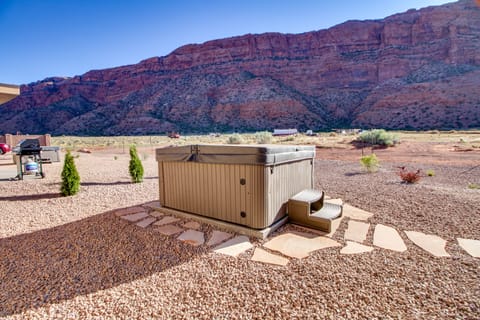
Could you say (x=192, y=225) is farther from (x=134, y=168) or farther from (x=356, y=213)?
(x=134, y=168)

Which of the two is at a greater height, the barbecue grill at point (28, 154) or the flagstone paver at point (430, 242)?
the barbecue grill at point (28, 154)

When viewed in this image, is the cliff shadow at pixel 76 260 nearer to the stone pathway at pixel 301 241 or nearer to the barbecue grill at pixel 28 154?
the stone pathway at pixel 301 241

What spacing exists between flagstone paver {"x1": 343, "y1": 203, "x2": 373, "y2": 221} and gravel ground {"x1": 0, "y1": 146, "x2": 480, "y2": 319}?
0.72 ft

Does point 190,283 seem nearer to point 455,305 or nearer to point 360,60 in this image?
point 455,305

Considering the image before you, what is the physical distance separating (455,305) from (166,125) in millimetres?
52511

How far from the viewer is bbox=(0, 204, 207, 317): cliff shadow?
254cm

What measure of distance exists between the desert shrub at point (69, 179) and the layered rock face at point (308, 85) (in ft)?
140

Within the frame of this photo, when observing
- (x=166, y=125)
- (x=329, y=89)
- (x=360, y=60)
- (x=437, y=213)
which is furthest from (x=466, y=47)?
(x=437, y=213)

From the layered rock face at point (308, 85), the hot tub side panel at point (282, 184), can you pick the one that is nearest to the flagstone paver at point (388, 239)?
the hot tub side panel at point (282, 184)

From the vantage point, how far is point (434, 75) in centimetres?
4678

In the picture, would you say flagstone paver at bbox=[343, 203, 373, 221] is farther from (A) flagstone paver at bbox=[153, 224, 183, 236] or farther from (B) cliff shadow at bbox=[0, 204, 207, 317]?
(A) flagstone paver at bbox=[153, 224, 183, 236]

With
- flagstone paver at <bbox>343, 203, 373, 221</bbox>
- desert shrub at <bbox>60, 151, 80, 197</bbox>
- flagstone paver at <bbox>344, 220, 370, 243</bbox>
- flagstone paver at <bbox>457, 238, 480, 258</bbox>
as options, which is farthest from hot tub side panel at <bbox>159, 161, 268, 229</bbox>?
desert shrub at <bbox>60, 151, 80, 197</bbox>

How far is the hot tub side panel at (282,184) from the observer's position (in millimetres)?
3617

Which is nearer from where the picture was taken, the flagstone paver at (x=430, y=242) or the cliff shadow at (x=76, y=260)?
the cliff shadow at (x=76, y=260)
